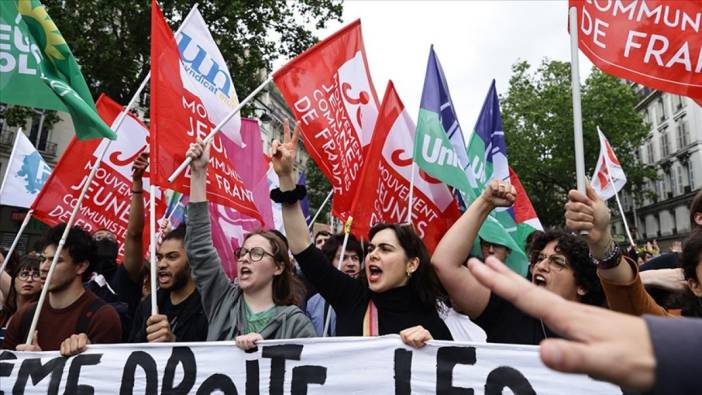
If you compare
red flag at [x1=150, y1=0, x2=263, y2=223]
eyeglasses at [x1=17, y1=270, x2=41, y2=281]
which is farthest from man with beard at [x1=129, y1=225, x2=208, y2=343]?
eyeglasses at [x1=17, y1=270, x2=41, y2=281]

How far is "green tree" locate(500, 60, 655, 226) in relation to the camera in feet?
118

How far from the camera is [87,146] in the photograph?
4848mm

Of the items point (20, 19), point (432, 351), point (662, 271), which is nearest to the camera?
point (432, 351)

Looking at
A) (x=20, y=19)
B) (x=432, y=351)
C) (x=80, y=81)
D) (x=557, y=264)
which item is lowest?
(x=432, y=351)

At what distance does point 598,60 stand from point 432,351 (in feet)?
7.21

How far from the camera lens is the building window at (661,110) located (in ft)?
149

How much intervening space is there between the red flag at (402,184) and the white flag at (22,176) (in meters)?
4.27

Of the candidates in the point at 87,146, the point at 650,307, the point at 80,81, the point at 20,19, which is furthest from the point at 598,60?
the point at 87,146

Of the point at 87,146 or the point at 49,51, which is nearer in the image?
the point at 49,51

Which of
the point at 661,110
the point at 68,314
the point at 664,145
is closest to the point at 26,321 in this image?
the point at 68,314

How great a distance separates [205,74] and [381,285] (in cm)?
229

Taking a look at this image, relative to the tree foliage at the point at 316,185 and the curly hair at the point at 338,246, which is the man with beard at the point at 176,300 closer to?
the curly hair at the point at 338,246

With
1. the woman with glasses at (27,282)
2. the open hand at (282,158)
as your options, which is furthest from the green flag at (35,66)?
the woman with glasses at (27,282)

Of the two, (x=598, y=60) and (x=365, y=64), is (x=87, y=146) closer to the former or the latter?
(x=365, y=64)
